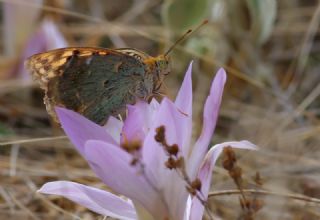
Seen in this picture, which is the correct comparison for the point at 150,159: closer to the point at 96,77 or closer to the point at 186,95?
the point at 186,95

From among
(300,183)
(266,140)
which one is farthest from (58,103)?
(266,140)

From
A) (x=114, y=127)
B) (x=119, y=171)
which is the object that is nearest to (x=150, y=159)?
(x=119, y=171)

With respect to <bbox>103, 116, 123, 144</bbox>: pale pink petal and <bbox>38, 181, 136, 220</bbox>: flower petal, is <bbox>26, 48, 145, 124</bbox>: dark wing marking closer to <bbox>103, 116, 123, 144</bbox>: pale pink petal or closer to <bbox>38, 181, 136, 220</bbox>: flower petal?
<bbox>103, 116, 123, 144</bbox>: pale pink petal

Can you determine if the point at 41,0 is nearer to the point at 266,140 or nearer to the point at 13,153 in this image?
the point at 13,153

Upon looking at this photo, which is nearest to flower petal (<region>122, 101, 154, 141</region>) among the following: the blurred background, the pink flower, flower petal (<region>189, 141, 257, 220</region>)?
the pink flower

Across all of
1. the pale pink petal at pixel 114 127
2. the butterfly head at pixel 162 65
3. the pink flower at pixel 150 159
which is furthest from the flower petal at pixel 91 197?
the butterfly head at pixel 162 65
